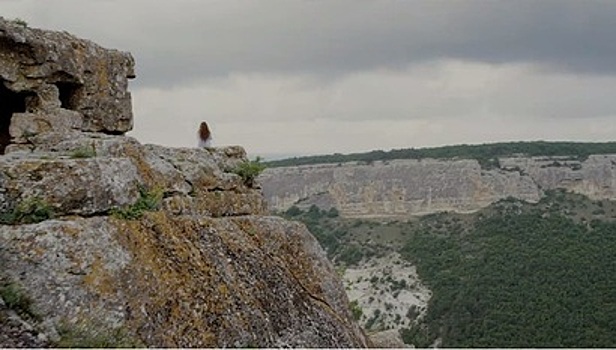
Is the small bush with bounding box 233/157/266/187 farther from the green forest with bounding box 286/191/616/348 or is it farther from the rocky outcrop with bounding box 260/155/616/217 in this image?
the rocky outcrop with bounding box 260/155/616/217

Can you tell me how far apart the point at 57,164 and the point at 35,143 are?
3.15 m

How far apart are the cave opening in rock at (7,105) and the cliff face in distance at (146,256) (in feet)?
2.42

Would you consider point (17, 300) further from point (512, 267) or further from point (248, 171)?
point (512, 267)

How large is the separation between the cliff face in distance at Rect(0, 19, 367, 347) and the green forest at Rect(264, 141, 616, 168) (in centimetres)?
12182

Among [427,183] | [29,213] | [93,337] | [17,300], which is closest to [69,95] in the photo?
[29,213]

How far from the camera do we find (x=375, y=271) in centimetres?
9356

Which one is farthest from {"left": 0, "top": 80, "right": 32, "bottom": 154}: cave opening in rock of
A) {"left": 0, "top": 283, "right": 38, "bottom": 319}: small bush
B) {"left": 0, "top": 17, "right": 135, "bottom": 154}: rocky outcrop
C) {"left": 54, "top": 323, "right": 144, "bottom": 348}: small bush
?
{"left": 54, "top": 323, "right": 144, "bottom": 348}: small bush

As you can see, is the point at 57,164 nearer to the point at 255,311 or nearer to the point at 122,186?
the point at 122,186

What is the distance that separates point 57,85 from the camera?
1244 centimetres

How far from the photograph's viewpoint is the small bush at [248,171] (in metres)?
11.3

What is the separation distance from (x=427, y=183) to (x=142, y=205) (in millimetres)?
122496

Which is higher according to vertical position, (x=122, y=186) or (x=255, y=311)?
(x=122, y=186)

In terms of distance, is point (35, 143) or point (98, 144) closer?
point (98, 144)

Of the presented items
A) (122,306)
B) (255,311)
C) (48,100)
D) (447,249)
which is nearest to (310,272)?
(255,311)
